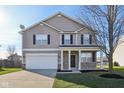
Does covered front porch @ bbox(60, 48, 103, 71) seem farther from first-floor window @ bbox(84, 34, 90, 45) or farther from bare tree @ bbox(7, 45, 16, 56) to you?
bare tree @ bbox(7, 45, 16, 56)

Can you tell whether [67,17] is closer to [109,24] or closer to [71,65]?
[71,65]

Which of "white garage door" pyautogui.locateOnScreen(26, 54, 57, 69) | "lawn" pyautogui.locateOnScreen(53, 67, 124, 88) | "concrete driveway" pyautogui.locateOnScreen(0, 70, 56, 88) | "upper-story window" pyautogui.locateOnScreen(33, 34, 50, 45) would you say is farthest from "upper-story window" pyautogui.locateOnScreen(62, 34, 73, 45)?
"lawn" pyautogui.locateOnScreen(53, 67, 124, 88)

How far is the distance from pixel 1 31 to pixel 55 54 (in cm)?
1170

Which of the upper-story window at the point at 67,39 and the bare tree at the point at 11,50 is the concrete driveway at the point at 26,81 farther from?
the bare tree at the point at 11,50

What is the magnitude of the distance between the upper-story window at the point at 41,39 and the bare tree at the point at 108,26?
993 cm

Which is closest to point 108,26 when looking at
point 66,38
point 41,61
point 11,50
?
point 66,38

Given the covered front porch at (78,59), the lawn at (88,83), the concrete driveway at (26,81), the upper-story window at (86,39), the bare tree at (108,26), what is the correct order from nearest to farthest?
the lawn at (88,83), the concrete driveway at (26,81), the bare tree at (108,26), the covered front porch at (78,59), the upper-story window at (86,39)

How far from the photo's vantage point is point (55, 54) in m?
30.9

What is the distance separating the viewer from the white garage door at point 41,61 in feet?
102

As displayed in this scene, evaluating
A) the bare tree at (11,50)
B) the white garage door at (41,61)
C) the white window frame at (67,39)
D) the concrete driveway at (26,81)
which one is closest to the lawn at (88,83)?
the concrete driveway at (26,81)

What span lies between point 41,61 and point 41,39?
2.86 meters
